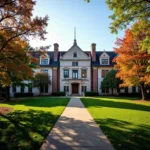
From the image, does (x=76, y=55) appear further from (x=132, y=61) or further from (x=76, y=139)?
(x=76, y=139)

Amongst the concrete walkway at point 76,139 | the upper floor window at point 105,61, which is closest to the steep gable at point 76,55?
the upper floor window at point 105,61

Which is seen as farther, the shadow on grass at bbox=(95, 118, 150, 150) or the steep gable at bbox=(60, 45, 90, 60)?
the steep gable at bbox=(60, 45, 90, 60)

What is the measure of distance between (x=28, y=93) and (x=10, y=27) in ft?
97.7

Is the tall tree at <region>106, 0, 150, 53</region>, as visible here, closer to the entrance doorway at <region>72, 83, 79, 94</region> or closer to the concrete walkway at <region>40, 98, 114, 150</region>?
the concrete walkway at <region>40, 98, 114, 150</region>

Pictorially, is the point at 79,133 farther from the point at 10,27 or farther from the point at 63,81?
the point at 63,81

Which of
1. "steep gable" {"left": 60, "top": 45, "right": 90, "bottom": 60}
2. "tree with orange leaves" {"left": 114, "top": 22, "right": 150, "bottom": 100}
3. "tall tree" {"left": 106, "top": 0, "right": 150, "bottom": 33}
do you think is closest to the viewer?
"tall tree" {"left": 106, "top": 0, "right": 150, "bottom": 33}

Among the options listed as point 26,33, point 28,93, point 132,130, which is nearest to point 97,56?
point 28,93

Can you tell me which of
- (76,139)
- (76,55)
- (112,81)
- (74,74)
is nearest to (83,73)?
(74,74)

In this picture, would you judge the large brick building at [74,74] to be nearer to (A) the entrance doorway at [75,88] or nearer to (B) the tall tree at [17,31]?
(A) the entrance doorway at [75,88]

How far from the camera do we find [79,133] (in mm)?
7012

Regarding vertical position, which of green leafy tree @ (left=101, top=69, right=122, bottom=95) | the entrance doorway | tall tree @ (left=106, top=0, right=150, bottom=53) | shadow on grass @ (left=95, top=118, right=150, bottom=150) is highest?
tall tree @ (left=106, top=0, right=150, bottom=53)

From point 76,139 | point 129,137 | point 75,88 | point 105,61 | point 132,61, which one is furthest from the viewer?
point 105,61

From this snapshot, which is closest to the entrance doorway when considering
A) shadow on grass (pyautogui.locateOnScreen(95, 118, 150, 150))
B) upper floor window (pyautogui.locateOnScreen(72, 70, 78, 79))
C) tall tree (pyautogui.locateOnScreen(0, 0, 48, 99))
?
upper floor window (pyautogui.locateOnScreen(72, 70, 78, 79))

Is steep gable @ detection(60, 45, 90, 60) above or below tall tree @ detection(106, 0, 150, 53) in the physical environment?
above
